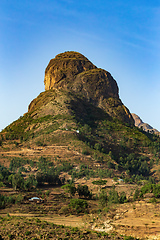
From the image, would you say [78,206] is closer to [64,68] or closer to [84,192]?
[84,192]

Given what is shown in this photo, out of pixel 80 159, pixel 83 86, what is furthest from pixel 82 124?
pixel 83 86

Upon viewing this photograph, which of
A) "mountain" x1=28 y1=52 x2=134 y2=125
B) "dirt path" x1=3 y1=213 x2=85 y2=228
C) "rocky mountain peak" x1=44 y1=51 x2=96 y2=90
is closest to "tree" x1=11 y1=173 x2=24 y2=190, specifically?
"dirt path" x1=3 y1=213 x2=85 y2=228

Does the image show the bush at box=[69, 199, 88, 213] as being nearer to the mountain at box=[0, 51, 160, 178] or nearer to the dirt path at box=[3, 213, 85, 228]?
the dirt path at box=[3, 213, 85, 228]

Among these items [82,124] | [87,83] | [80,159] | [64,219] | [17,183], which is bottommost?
[64,219]

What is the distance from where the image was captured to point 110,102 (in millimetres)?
142625

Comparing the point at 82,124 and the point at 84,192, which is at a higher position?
the point at 82,124

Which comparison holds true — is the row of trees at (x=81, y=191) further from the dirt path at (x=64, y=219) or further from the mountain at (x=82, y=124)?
the mountain at (x=82, y=124)

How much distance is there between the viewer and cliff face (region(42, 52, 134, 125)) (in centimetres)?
14088

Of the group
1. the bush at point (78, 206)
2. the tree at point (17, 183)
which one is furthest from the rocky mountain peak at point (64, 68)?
the bush at point (78, 206)

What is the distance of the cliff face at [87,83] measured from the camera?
141 m

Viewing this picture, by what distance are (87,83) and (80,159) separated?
211 feet

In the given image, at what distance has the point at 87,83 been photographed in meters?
145

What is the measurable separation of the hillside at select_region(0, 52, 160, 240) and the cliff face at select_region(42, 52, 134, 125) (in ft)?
1.73

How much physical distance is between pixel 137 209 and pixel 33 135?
6794 cm
